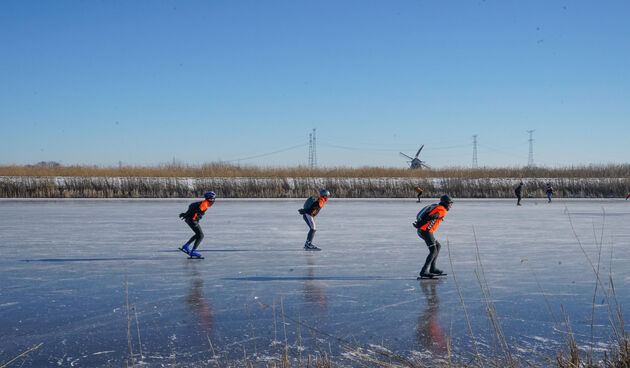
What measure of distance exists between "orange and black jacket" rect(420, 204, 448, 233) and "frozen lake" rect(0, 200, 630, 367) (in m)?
0.66

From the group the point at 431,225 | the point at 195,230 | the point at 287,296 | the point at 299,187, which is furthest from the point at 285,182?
the point at 287,296

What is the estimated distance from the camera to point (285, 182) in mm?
29625

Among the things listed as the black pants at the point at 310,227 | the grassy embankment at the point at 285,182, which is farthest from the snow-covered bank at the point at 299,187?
the black pants at the point at 310,227

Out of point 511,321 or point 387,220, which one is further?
point 387,220

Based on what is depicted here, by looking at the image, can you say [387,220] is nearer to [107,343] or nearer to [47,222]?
[47,222]

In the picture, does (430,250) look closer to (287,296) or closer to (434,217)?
(434,217)

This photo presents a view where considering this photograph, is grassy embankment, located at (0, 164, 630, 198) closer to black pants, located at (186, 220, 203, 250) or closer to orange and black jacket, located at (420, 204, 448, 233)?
black pants, located at (186, 220, 203, 250)

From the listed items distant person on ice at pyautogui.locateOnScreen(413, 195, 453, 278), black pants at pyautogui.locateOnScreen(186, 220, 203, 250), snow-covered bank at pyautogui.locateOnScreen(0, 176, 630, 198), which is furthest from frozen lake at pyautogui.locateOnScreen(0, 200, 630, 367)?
snow-covered bank at pyautogui.locateOnScreen(0, 176, 630, 198)

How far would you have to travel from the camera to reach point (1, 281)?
6.33m

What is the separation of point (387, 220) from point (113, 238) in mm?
7539

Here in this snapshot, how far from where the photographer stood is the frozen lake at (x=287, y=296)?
3.96 m

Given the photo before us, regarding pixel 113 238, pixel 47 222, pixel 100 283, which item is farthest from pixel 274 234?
pixel 47 222

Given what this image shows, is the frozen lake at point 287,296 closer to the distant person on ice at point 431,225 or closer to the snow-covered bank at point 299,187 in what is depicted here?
the distant person on ice at point 431,225

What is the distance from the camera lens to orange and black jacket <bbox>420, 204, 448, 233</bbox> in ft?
20.7
